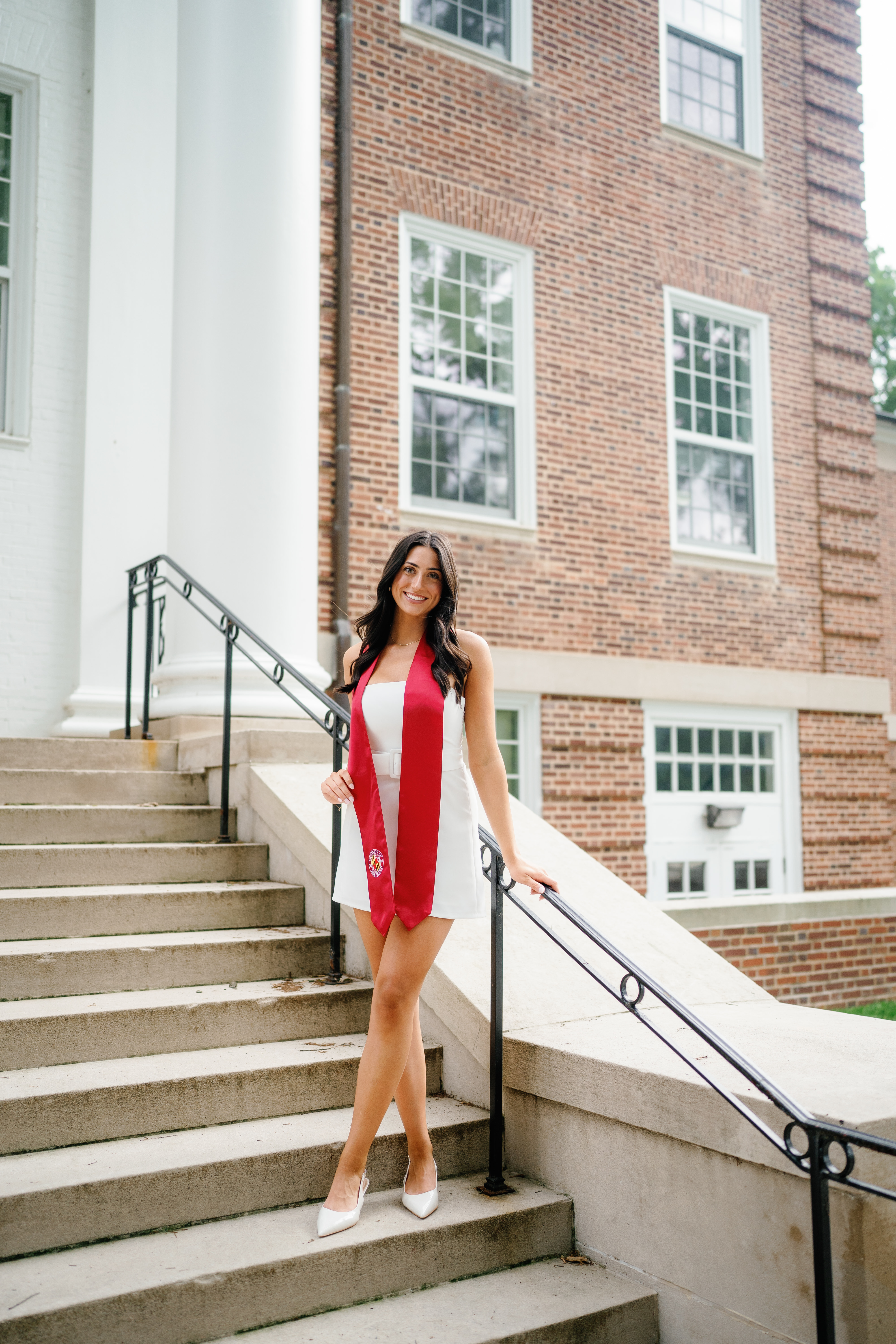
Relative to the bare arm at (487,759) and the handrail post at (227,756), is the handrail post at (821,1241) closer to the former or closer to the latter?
the bare arm at (487,759)

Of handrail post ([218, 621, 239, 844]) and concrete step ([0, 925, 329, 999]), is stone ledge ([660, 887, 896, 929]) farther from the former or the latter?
concrete step ([0, 925, 329, 999])

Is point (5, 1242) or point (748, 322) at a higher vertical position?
point (748, 322)

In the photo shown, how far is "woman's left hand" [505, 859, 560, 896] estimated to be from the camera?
10.5 ft

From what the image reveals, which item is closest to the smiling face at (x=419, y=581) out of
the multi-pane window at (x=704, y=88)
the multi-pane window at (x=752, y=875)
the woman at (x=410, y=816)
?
the woman at (x=410, y=816)

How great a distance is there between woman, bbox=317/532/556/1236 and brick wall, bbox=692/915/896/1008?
583 cm

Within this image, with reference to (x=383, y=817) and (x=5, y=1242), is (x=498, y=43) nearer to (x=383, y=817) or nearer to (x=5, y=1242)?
(x=383, y=817)

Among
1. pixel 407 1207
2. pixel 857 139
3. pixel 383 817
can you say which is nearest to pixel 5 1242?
pixel 407 1207

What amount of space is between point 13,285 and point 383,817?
590 centimetres

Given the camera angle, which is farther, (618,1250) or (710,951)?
(710,951)

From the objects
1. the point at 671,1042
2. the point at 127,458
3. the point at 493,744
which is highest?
the point at 127,458

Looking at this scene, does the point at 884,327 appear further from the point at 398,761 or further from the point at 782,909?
the point at 398,761

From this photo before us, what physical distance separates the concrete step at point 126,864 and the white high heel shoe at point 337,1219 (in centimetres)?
200

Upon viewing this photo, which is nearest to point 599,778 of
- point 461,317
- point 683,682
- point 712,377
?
point 683,682

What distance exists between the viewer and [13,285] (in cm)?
743
